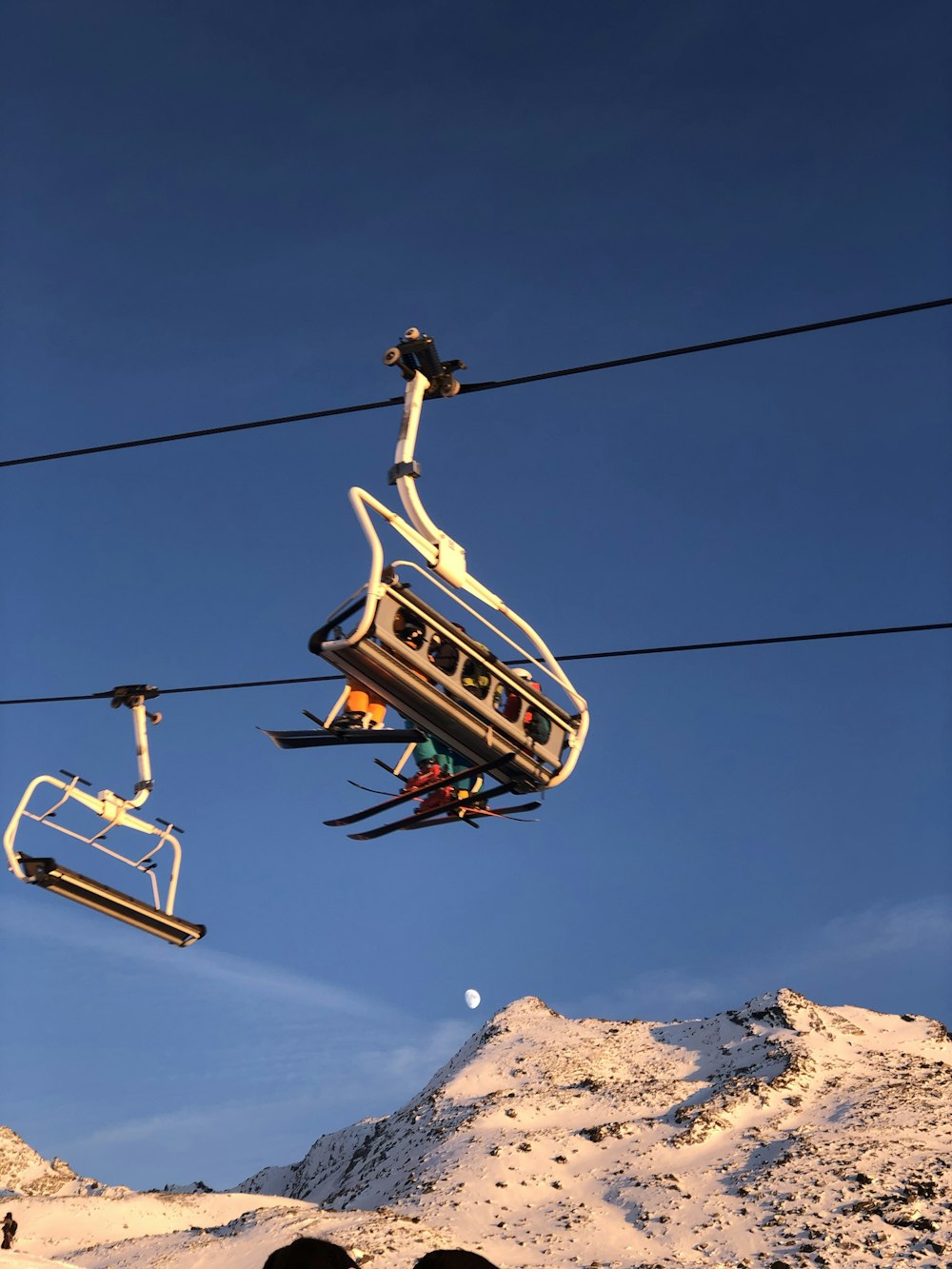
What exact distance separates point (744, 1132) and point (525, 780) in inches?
3383

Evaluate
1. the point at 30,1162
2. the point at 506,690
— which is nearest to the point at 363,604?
the point at 506,690

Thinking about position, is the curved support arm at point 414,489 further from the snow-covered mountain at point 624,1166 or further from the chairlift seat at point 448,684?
the snow-covered mountain at point 624,1166

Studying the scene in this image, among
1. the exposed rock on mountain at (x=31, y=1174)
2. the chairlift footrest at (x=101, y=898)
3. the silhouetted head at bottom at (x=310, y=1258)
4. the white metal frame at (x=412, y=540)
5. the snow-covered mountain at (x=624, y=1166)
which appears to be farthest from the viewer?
the exposed rock on mountain at (x=31, y=1174)

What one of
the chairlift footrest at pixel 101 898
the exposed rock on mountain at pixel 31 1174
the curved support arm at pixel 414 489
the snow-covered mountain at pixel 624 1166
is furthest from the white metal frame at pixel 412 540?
the exposed rock on mountain at pixel 31 1174

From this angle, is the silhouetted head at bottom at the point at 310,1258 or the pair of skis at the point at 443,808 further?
the pair of skis at the point at 443,808

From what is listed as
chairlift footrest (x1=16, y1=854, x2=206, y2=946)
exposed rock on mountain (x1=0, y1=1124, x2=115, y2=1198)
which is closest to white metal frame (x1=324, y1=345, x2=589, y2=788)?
chairlift footrest (x1=16, y1=854, x2=206, y2=946)

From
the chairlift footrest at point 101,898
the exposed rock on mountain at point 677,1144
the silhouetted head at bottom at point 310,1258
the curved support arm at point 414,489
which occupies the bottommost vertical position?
the silhouetted head at bottom at point 310,1258

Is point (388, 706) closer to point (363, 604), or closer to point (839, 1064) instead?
point (363, 604)

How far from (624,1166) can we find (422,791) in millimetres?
81909

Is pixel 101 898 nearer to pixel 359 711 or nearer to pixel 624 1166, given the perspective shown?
pixel 359 711

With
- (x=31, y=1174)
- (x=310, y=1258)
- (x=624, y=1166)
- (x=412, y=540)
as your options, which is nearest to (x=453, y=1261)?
(x=310, y=1258)

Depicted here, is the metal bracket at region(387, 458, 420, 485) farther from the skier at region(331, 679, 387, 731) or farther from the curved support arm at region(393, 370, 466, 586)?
the skier at region(331, 679, 387, 731)

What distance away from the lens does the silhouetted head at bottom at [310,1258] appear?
4004 millimetres

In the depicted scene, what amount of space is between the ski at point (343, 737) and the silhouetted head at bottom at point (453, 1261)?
10.5 m
